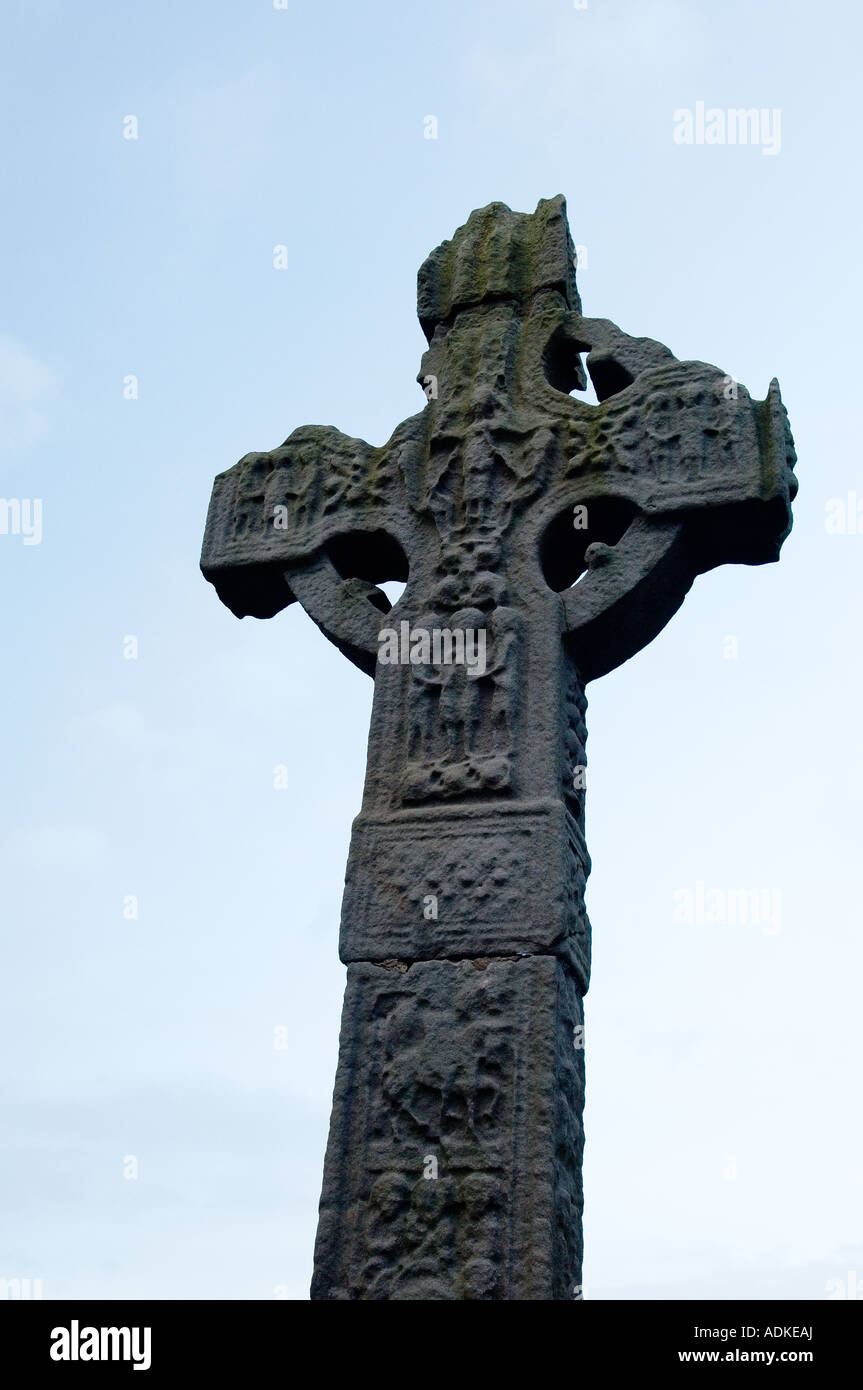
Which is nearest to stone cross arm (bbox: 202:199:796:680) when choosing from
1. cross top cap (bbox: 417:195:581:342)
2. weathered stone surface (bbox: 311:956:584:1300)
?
cross top cap (bbox: 417:195:581:342)

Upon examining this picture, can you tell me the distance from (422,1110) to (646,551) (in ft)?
7.25

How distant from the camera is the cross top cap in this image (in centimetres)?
659

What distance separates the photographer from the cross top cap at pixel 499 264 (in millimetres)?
6590

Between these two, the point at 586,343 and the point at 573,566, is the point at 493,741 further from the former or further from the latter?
the point at 586,343

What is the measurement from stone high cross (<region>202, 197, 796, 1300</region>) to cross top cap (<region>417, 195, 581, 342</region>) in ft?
0.04

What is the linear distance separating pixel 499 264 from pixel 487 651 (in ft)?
6.44

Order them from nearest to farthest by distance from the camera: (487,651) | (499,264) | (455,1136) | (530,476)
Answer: (455,1136)
(487,651)
(530,476)
(499,264)

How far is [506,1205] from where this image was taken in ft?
15.5

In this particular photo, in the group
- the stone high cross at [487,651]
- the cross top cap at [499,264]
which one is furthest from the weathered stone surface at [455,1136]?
the cross top cap at [499,264]

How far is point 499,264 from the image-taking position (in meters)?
6.64

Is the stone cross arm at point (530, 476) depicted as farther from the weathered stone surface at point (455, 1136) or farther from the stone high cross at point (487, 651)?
the weathered stone surface at point (455, 1136)

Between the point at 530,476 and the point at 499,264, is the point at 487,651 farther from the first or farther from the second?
the point at 499,264

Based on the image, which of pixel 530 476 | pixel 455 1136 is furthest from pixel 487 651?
pixel 455 1136
